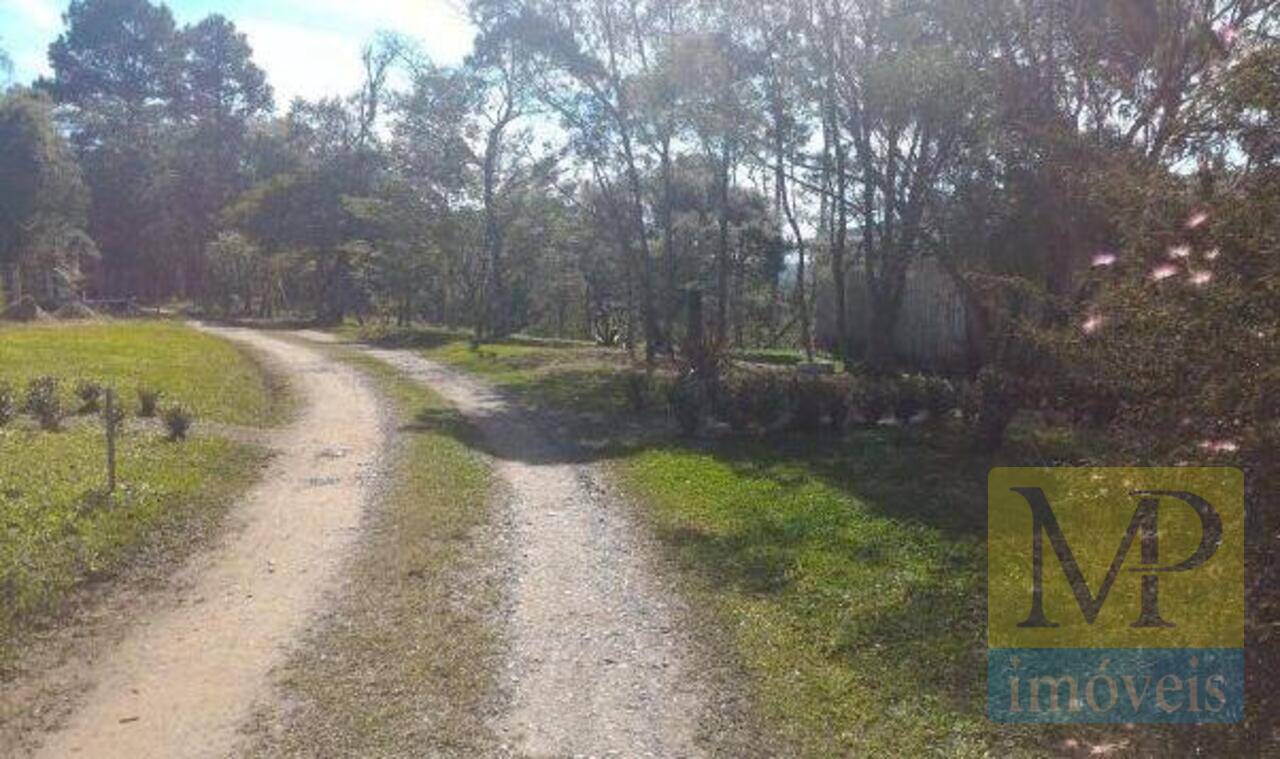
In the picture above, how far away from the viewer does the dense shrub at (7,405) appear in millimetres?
14906

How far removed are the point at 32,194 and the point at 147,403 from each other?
2794 centimetres

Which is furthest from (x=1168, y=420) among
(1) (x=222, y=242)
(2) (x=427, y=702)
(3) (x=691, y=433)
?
(1) (x=222, y=242)

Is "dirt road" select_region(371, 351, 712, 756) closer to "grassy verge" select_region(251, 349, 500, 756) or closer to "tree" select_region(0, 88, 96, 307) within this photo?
"grassy verge" select_region(251, 349, 500, 756)

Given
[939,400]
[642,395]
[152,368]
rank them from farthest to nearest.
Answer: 1. [152,368]
2. [642,395]
3. [939,400]

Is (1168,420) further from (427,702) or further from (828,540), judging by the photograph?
(828,540)

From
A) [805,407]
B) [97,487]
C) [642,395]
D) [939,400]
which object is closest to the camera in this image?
[97,487]

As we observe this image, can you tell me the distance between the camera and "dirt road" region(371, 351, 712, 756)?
633cm

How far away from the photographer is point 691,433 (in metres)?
17.0

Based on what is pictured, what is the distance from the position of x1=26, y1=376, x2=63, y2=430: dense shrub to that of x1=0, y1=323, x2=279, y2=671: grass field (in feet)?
0.61

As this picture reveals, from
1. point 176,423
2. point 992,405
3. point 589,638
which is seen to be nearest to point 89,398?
point 176,423

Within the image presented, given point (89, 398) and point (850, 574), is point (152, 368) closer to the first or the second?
point (89, 398)

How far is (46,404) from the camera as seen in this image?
49.3 ft

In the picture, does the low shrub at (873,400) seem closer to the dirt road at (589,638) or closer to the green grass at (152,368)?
the dirt road at (589,638)

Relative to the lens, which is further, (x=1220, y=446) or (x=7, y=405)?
(x=7, y=405)
